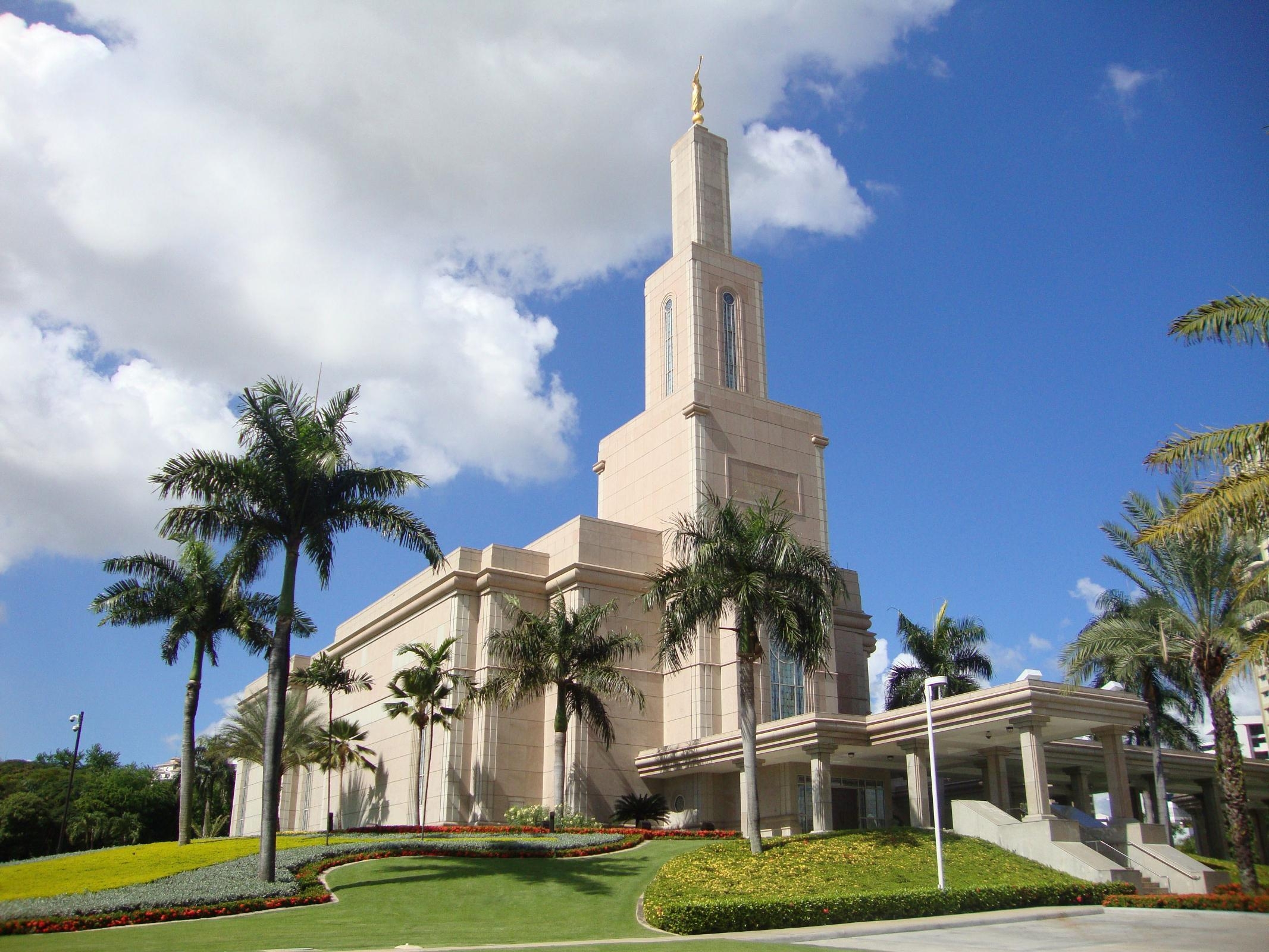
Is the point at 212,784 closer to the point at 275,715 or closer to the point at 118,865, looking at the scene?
the point at 118,865

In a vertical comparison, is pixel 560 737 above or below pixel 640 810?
above

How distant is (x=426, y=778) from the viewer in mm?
36344

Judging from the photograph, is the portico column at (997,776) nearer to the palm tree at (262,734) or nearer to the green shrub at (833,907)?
the green shrub at (833,907)

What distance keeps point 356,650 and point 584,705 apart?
2044 cm

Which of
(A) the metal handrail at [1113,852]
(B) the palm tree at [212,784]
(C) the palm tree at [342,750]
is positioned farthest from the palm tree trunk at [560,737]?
(B) the palm tree at [212,784]

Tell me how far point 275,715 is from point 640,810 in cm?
1559

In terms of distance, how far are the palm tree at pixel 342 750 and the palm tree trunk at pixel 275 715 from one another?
67.7 feet

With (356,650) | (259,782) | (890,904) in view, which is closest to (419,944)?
(890,904)

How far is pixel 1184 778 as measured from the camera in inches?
1662

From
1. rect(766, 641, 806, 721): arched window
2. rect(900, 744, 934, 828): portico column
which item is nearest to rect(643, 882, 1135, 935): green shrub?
rect(900, 744, 934, 828): portico column

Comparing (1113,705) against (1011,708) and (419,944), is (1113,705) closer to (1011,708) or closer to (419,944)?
(1011,708)

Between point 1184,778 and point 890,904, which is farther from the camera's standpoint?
point 1184,778

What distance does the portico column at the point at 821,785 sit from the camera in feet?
98.4

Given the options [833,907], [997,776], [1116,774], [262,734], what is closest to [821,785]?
Result: [997,776]
